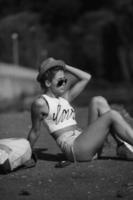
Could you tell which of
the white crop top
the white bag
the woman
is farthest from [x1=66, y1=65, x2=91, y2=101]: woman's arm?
the white bag

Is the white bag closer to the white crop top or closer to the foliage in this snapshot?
the white crop top

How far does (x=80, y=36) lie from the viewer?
58250 mm

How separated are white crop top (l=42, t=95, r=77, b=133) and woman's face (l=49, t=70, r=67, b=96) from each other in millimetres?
114

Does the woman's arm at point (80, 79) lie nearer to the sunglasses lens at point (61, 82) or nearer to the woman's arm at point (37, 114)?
the sunglasses lens at point (61, 82)

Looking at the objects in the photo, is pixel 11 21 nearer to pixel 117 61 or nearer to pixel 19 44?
pixel 19 44

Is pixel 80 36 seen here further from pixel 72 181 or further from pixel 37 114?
pixel 72 181

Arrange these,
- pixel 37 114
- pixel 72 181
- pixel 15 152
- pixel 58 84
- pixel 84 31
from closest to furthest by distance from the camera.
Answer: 1. pixel 72 181
2. pixel 15 152
3. pixel 37 114
4. pixel 58 84
5. pixel 84 31

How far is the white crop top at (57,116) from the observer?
737cm

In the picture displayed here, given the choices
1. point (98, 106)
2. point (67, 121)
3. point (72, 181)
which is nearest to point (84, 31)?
point (98, 106)

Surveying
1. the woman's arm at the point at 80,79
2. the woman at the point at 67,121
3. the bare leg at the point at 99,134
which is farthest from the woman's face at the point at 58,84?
the bare leg at the point at 99,134

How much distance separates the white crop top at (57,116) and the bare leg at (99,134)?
0.27 m

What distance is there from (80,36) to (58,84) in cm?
5102

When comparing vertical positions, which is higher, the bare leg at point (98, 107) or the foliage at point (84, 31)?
the foliage at point (84, 31)

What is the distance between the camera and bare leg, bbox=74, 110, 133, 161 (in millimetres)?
7082
